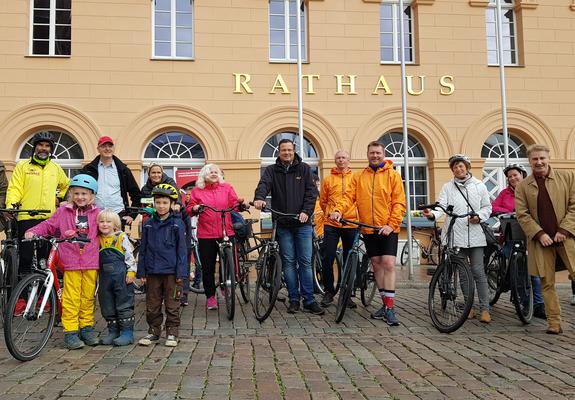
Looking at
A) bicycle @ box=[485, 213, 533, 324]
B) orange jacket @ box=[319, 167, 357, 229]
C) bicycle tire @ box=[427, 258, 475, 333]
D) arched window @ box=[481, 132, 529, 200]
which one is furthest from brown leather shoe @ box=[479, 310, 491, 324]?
arched window @ box=[481, 132, 529, 200]

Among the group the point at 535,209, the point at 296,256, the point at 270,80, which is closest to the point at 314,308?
the point at 296,256

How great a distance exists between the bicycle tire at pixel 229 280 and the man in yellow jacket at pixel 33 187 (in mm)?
2158

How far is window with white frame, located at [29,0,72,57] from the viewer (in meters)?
11.9

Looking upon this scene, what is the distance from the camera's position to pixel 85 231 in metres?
4.73

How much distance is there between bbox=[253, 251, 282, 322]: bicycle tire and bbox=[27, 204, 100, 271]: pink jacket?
1.80m

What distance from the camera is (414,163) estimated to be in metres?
12.9

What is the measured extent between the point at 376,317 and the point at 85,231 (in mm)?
3247

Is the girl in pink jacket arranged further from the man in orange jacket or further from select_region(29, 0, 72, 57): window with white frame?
select_region(29, 0, 72, 57): window with white frame

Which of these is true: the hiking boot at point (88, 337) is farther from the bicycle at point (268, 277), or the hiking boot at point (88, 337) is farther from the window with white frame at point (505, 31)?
the window with white frame at point (505, 31)

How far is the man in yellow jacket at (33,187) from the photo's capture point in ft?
19.2

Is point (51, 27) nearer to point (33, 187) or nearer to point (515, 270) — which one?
point (33, 187)

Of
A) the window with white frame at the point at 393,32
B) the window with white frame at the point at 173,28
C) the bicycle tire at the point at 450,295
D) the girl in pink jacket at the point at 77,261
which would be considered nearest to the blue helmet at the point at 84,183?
the girl in pink jacket at the point at 77,261

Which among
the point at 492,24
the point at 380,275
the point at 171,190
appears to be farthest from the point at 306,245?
the point at 492,24

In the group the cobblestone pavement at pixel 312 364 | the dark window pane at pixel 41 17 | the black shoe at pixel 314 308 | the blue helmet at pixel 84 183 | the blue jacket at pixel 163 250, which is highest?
the dark window pane at pixel 41 17
